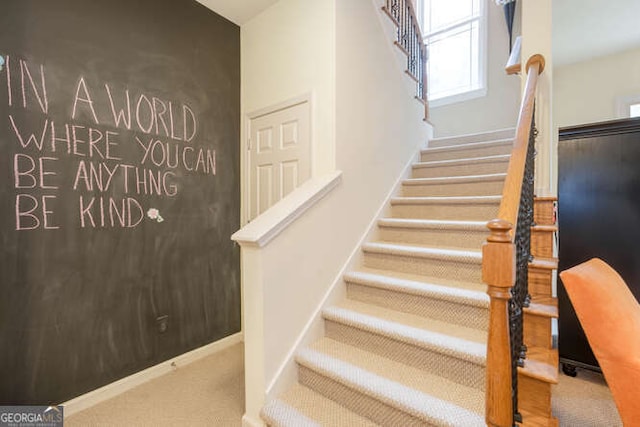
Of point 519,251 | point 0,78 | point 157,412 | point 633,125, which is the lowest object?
point 157,412

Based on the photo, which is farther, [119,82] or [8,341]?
[119,82]

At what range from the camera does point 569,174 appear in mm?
2004

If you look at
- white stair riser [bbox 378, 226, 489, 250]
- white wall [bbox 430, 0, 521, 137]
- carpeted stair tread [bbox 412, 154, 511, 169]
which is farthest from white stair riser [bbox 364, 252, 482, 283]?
white wall [bbox 430, 0, 521, 137]

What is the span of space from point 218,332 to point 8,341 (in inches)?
53.5

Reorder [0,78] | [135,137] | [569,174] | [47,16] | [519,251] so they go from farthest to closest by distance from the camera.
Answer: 1. [135,137]
2. [569,174]
3. [47,16]
4. [0,78]
5. [519,251]

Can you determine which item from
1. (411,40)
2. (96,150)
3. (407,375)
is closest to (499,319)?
(407,375)

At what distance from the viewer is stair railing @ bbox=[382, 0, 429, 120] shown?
3.16 m

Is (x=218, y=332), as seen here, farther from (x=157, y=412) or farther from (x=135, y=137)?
(x=135, y=137)

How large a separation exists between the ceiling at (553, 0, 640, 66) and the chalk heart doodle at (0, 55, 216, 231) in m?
3.70

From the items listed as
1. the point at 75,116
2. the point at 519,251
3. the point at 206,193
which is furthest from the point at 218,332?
the point at 519,251

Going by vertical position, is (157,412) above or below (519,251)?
below

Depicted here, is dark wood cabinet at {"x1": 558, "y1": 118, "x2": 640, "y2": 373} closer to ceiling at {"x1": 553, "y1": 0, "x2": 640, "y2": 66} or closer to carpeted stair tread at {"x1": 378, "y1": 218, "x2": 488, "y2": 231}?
carpeted stair tread at {"x1": 378, "y1": 218, "x2": 488, "y2": 231}

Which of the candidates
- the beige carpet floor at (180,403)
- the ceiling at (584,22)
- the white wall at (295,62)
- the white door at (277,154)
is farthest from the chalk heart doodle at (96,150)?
the beige carpet floor at (180,403)

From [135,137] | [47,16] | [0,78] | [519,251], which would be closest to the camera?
[519,251]
